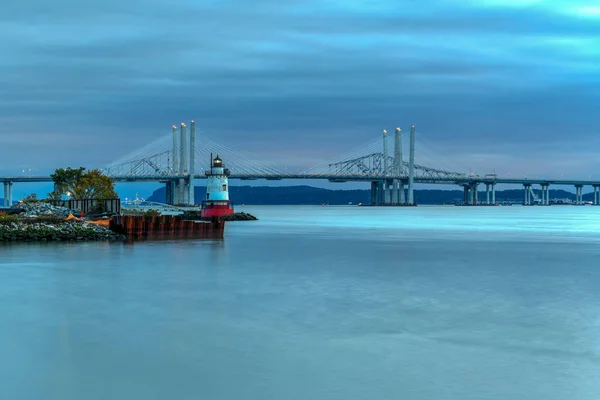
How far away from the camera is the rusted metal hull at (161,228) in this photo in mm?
35250

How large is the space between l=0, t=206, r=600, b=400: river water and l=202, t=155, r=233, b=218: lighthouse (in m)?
36.8

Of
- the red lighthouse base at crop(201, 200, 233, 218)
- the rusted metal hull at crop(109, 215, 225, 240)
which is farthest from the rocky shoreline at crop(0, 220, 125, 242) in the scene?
the red lighthouse base at crop(201, 200, 233, 218)

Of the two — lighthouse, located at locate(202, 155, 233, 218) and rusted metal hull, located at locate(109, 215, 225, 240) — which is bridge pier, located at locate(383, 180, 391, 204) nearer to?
lighthouse, located at locate(202, 155, 233, 218)

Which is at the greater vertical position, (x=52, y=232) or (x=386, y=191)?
(x=386, y=191)

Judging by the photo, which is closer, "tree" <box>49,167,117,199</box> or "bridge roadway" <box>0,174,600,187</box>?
"tree" <box>49,167,117,199</box>

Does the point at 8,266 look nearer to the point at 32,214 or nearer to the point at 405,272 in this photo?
the point at 405,272

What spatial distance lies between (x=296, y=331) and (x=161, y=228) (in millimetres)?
25888

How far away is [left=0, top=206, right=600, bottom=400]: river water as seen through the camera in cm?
839

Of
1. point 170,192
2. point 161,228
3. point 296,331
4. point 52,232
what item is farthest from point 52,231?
point 170,192

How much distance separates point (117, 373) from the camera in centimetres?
888

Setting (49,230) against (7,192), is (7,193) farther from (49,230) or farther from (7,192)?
(49,230)

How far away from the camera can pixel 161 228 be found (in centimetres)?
3681

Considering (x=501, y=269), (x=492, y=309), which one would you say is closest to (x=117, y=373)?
(x=492, y=309)

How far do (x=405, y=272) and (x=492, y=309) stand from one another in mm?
7406
